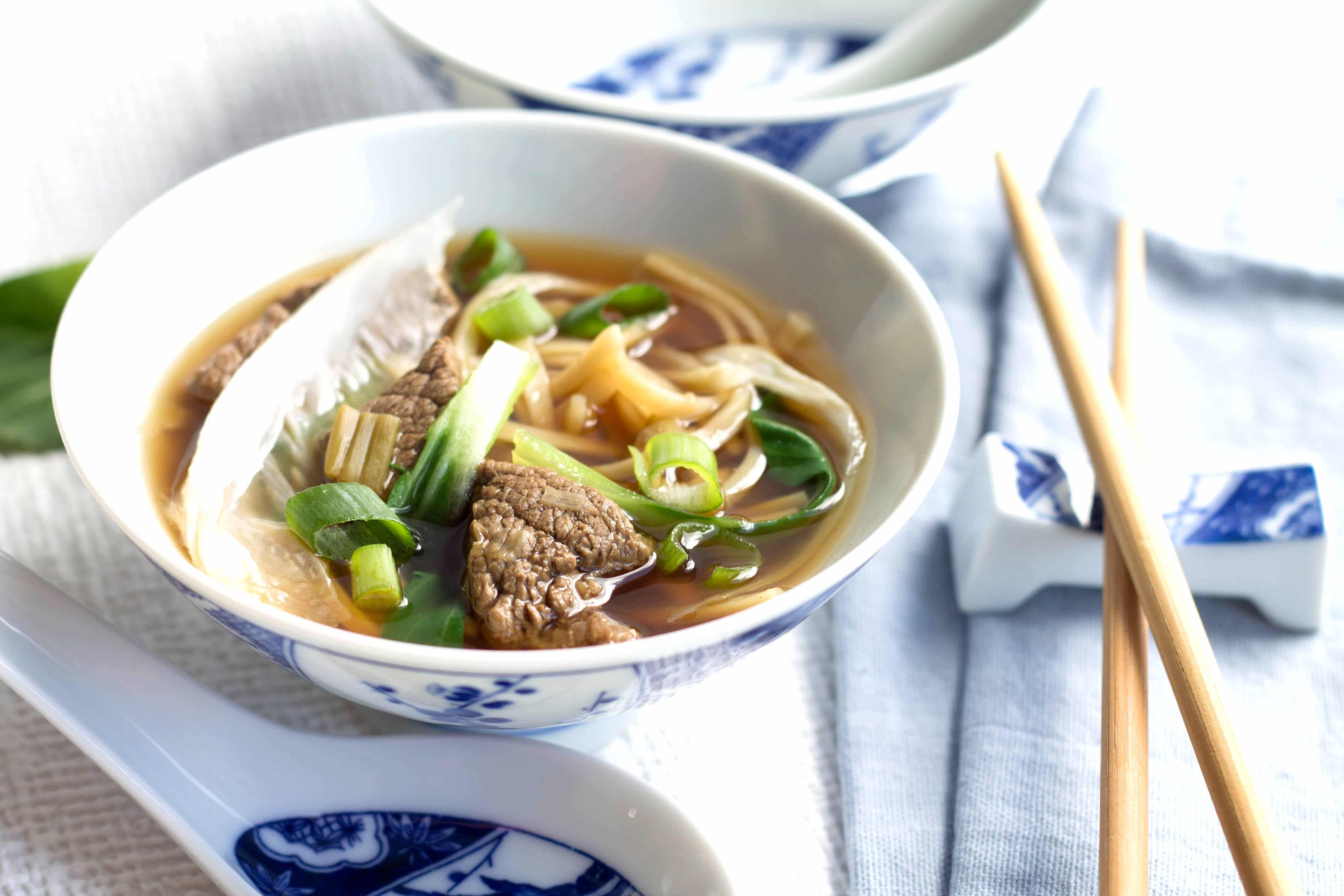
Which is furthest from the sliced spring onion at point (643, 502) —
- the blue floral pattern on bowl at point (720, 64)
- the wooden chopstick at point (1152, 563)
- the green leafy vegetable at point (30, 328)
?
the blue floral pattern on bowl at point (720, 64)

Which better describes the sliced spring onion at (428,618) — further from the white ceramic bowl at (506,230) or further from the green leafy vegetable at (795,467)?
the green leafy vegetable at (795,467)

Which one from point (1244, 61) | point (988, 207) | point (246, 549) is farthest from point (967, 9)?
point (246, 549)

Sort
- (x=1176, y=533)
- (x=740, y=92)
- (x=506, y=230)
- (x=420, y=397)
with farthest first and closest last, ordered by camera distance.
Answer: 1. (x=740, y=92)
2. (x=506, y=230)
3. (x=1176, y=533)
4. (x=420, y=397)

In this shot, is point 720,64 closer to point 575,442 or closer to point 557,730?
point 575,442

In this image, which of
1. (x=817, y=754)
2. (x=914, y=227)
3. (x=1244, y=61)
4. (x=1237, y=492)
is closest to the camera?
(x=817, y=754)

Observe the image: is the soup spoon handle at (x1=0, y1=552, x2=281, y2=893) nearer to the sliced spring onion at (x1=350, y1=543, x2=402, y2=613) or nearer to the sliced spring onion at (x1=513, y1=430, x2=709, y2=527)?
the sliced spring onion at (x1=350, y1=543, x2=402, y2=613)

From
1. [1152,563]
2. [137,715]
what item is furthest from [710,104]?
[137,715]

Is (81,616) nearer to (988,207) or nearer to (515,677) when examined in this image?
(515,677)
